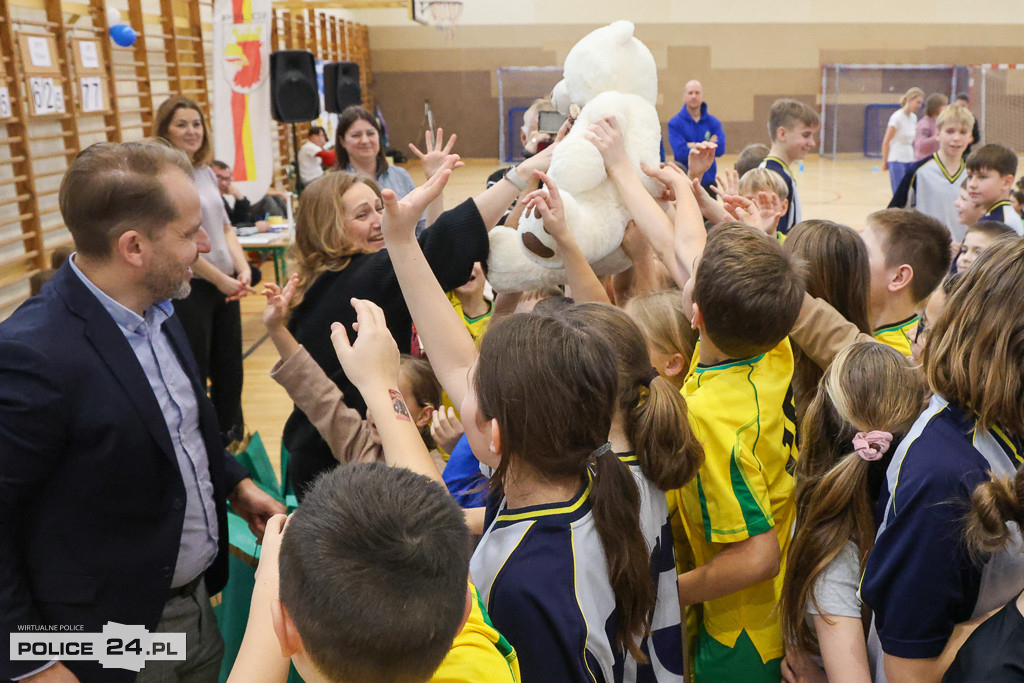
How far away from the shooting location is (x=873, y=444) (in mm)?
1304

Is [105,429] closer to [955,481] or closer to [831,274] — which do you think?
[955,481]

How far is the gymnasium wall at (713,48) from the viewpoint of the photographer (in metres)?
13.0

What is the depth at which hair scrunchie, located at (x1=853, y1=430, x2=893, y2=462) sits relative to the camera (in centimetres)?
128

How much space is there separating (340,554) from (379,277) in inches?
47.8

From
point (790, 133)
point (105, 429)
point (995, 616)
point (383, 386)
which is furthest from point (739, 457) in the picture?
point (790, 133)

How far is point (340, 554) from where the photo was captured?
2.75 ft

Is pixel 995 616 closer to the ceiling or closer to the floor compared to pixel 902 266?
closer to the floor

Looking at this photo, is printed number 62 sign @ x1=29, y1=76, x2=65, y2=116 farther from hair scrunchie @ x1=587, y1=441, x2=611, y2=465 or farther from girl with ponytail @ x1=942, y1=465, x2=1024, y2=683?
girl with ponytail @ x1=942, y1=465, x2=1024, y2=683

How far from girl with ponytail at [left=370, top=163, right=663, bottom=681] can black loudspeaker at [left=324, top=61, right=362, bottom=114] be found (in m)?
6.99

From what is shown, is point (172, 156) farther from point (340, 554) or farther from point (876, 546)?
point (876, 546)

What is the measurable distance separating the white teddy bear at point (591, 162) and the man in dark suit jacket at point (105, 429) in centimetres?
70

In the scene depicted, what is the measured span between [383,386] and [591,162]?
2.50ft

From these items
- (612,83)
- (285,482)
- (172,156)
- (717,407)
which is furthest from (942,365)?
(285,482)

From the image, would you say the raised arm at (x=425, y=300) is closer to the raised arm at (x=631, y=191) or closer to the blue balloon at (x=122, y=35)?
the raised arm at (x=631, y=191)
